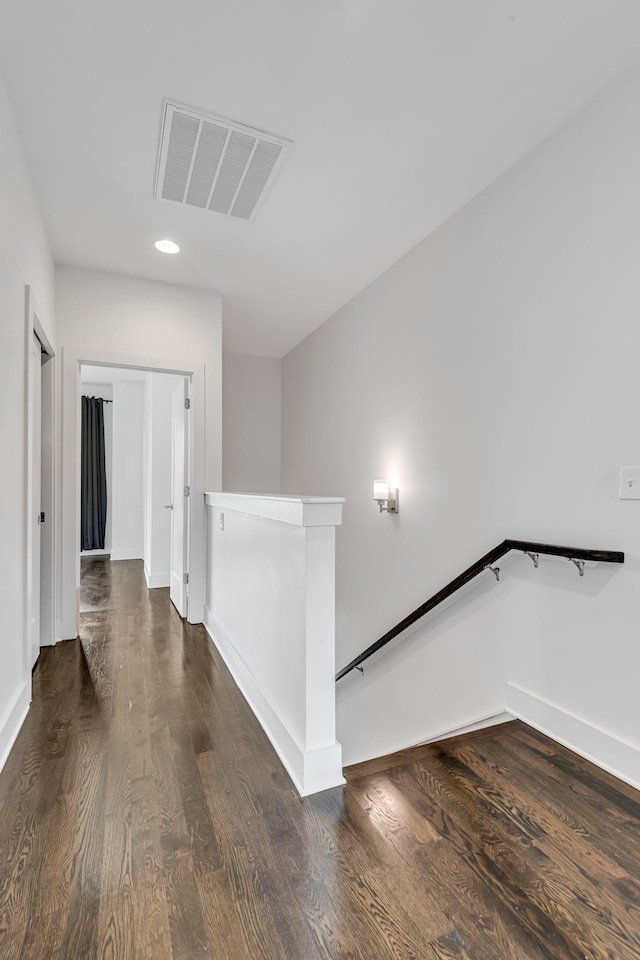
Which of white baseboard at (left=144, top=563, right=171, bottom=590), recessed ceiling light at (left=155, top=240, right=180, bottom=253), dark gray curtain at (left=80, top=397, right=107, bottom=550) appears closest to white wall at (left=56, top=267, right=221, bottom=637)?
recessed ceiling light at (left=155, top=240, right=180, bottom=253)

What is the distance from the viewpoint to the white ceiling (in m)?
1.56

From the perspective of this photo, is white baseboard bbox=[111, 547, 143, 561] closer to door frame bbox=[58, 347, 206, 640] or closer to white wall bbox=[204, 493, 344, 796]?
door frame bbox=[58, 347, 206, 640]

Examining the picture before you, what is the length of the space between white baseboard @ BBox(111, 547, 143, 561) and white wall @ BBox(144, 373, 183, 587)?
69.4 inches

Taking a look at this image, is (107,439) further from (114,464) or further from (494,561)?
(494,561)

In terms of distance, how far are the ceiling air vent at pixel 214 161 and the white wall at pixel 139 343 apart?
1117 mm

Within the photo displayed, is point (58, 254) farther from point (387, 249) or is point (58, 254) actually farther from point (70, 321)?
point (387, 249)

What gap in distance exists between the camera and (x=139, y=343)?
136 inches

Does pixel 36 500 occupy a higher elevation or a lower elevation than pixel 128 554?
higher

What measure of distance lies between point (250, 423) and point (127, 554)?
121 inches

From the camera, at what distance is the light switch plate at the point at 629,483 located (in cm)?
171

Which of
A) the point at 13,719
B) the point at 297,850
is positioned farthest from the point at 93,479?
the point at 297,850

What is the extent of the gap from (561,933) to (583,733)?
36.0 inches

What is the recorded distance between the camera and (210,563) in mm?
3502

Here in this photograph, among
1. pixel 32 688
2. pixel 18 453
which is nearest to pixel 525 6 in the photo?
pixel 18 453
